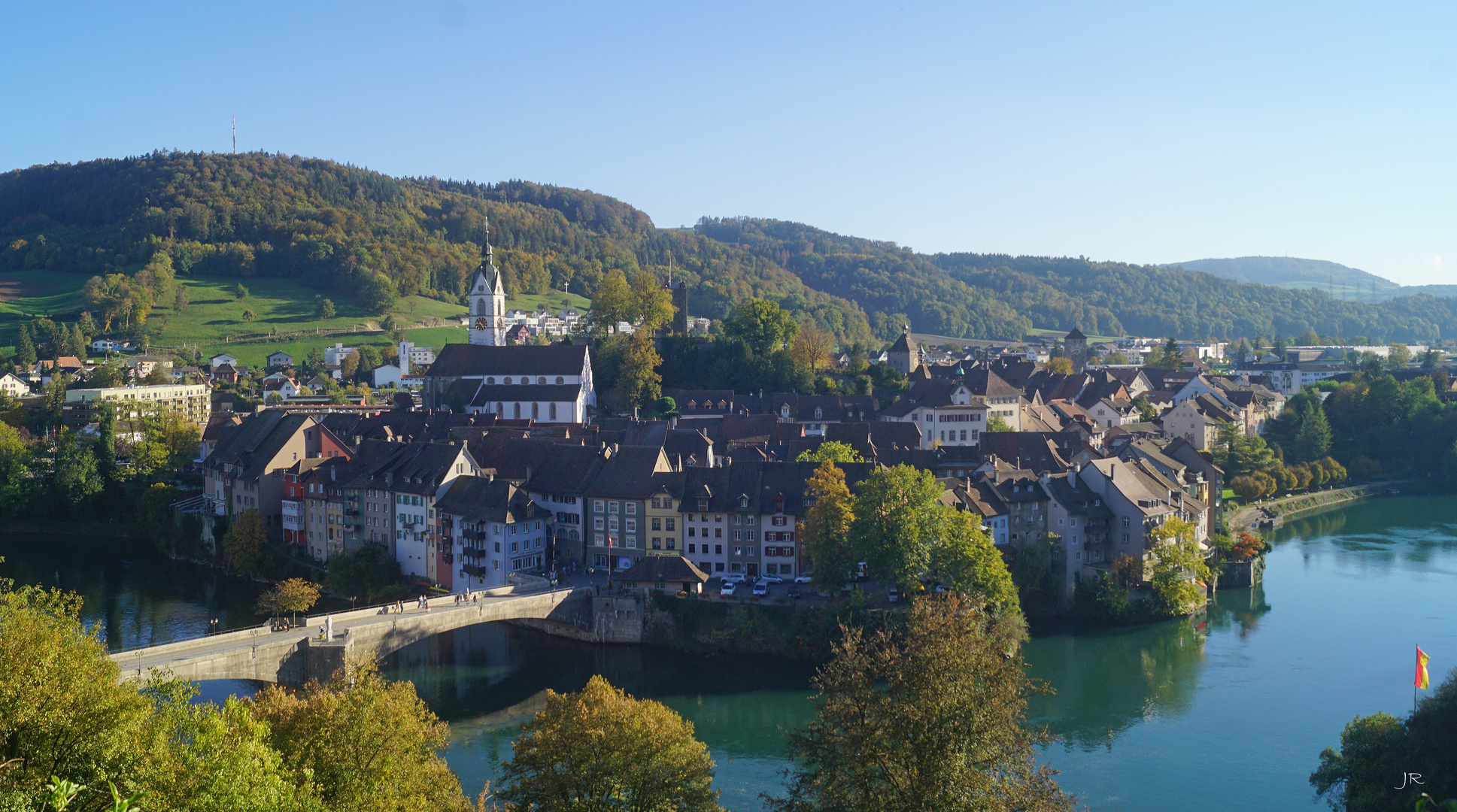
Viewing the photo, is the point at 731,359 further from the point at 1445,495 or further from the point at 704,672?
the point at 1445,495

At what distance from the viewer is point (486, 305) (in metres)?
87.1

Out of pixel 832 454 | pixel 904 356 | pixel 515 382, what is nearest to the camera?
pixel 832 454

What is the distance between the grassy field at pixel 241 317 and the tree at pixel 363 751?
9545 cm

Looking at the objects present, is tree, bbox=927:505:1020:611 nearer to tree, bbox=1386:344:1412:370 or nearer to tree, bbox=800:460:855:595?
tree, bbox=800:460:855:595

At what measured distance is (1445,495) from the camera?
2960 inches

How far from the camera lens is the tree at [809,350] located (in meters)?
75.9

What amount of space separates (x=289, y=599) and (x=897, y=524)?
68.6 feet

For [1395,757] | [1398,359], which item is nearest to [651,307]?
[1395,757]

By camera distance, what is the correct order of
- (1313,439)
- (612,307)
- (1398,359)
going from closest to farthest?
(1313,439) < (612,307) < (1398,359)

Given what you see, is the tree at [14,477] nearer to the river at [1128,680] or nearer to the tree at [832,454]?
the river at [1128,680]

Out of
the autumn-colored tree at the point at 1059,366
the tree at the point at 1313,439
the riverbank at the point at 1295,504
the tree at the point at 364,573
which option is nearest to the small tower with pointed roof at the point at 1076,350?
the autumn-colored tree at the point at 1059,366

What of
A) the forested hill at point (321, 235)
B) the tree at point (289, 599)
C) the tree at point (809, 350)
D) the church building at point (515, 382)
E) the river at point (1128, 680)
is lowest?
the river at point (1128, 680)

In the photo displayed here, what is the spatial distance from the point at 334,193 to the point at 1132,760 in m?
142

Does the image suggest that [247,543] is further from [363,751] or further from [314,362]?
[314,362]
